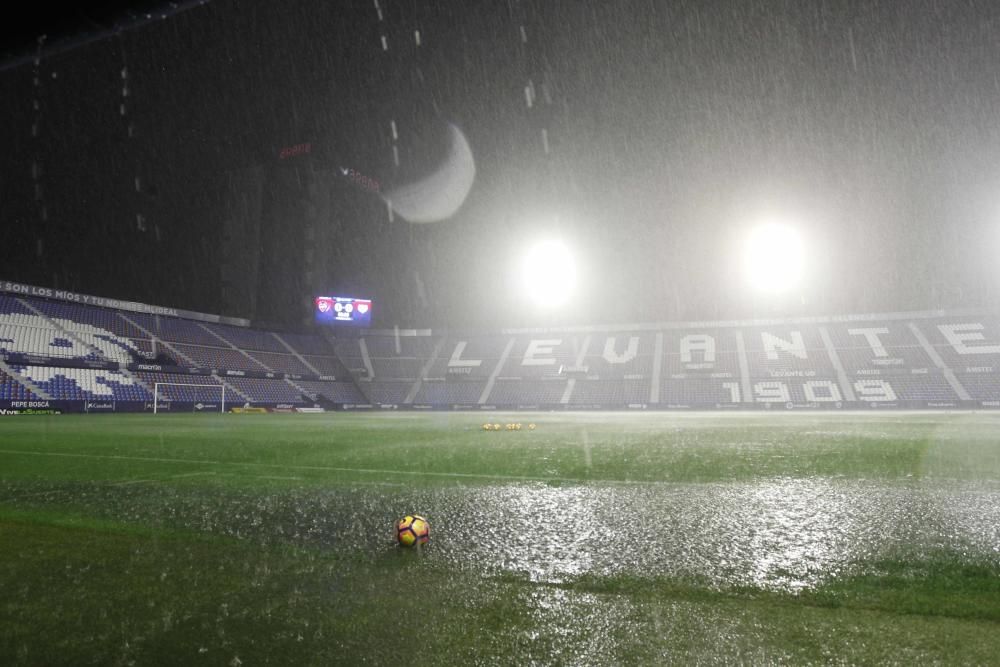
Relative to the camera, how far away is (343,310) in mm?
49438

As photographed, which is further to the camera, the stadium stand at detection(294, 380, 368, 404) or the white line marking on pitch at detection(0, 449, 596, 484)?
the stadium stand at detection(294, 380, 368, 404)

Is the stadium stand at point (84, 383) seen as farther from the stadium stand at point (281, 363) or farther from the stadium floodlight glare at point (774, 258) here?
the stadium floodlight glare at point (774, 258)

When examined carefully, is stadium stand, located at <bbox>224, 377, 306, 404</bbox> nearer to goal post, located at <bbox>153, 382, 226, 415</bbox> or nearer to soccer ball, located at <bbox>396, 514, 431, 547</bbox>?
goal post, located at <bbox>153, 382, 226, 415</bbox>

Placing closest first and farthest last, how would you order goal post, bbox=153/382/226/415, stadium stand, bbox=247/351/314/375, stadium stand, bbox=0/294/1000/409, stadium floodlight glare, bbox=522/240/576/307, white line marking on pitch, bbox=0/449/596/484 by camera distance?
white line marking on pitch, bbox=0/449/596/484 → goal post, bbox=153/382/226/415 → stadium stand, bbox=0/294/1000/409 → stadium stand, bbox=247/351/314/375 → stadium floodlight glare, bbox=522/240/576/307

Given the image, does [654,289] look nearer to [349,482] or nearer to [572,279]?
[572,279]

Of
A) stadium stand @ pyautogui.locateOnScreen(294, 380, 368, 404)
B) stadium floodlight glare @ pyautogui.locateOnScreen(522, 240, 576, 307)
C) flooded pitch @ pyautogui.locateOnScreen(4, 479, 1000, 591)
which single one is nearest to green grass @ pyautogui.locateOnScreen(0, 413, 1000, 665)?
flooded pitch @ pyautogui.locateOnScreen(4, 479, 1000, 591)

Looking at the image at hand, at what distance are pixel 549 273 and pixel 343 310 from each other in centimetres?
1805

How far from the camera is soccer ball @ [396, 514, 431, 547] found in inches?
149

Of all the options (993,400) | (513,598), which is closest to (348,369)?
(993,400)

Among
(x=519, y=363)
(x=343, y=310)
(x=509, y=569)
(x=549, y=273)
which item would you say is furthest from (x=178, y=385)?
(x=509, y=569)

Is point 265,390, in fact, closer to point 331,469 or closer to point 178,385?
point 178,385

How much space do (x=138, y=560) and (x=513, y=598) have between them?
2.41m

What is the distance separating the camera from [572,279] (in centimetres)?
4800

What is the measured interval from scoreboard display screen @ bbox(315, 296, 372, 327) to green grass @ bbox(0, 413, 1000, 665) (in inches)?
1656
